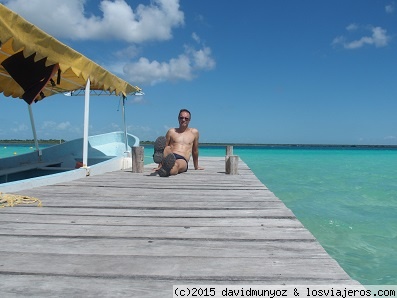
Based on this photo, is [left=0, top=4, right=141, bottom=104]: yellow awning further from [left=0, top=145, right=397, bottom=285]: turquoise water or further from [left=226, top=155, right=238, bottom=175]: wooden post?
[left=0, top=145, right=397, bottom=285]: turquoise water

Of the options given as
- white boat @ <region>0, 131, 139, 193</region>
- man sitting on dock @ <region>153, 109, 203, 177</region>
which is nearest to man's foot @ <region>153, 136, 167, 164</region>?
man sitting on dock @ <region>153, 109, 203, 177</region>

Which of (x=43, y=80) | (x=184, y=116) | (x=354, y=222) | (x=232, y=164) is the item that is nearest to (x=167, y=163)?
(x=184, y=116)

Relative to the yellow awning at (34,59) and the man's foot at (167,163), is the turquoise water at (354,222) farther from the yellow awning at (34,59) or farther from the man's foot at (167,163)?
the yellow awning at (34,59)

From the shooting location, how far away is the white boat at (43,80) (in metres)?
3.78

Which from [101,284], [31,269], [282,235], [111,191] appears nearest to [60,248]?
[31,269]

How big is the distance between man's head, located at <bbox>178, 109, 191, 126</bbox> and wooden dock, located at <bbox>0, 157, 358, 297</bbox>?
118 inches

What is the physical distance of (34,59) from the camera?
13.7 ft

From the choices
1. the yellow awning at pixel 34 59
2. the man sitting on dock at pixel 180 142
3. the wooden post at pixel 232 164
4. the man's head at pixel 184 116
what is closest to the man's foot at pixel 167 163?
the man sitting on dock at pixel 180 142

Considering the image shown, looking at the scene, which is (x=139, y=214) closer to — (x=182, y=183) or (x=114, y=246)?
(x=114, y=246)

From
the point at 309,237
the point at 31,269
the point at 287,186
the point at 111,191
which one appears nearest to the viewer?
the point at 31,269

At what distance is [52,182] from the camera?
179 inches

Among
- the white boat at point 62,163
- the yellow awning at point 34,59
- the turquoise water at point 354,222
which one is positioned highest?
the yellow awning at point 34,59

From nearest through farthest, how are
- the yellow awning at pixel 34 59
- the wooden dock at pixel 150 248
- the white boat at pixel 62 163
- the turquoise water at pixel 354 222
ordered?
the wooden dock at pixel 150 248 → the yellow awning at pixel 34 59 → the turquoise water at pixel 354 222 → the white boat at pixel 62 163

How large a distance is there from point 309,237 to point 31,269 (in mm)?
1736
